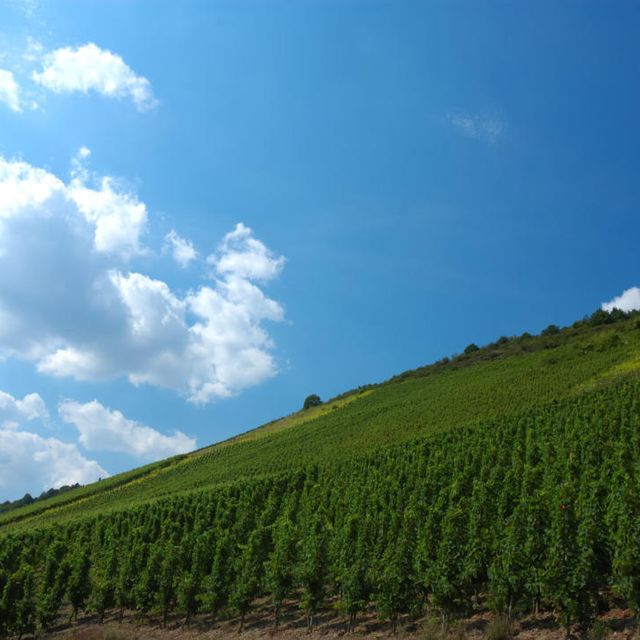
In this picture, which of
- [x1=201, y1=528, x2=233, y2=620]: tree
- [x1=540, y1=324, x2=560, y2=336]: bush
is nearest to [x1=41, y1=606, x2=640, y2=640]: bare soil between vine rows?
[x1=201, y1=528, x2=233, y2=620]: tree

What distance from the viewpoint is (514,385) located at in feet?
209

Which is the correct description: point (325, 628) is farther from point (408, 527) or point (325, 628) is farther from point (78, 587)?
point (78, 587)

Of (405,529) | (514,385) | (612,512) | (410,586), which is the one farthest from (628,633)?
(514,385)

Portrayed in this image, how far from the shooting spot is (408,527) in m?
21.7

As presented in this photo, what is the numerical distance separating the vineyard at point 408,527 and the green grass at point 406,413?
53 centimetres

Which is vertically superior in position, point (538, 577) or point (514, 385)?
point (514, 385)

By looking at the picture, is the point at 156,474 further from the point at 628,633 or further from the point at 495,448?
the point at 628,633

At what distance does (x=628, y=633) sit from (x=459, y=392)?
56024 millimetres

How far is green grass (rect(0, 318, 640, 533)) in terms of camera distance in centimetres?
5606

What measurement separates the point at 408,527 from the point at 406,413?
153 ft

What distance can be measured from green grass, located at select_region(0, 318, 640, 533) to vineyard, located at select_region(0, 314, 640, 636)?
0.53 meters

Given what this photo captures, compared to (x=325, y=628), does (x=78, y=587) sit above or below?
above

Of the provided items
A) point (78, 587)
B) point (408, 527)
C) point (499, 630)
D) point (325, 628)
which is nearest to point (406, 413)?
point (78, 587)

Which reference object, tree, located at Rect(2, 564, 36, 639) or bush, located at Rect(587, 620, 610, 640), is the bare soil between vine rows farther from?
tree, located at Rect(2, 564, 36, 639)
